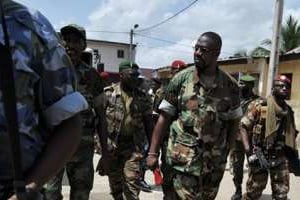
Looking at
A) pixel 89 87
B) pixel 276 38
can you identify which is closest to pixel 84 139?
pixel 89 87

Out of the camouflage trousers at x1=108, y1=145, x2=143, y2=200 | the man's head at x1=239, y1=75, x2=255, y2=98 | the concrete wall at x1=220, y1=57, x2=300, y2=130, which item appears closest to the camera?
the camouflage trousers at x1=108, y1=145, x2=143, y2=200

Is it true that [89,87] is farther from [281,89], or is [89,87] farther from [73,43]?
[281,89]

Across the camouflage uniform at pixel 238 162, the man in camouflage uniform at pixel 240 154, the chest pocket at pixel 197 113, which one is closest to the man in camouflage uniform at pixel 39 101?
the chest pocket at pixel 197 113

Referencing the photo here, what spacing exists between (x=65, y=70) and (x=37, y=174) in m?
0.33

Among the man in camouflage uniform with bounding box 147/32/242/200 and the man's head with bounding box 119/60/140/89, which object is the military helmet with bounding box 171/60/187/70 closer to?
the man's head with bounding box 119/60/140/89

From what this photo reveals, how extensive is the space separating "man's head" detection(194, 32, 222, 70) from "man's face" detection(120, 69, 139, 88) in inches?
76.7

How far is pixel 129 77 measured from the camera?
20.3 ft

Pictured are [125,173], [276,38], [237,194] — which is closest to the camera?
[125,173]

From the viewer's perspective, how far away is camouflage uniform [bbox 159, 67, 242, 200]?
4242mm

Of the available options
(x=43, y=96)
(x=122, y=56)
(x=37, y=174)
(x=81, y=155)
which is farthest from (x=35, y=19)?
(x=122, y=56)

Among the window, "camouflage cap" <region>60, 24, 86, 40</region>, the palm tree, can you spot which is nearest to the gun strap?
"camouflage cap" <region>60, 24, 86, 40</region>

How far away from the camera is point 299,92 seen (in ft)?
51.3

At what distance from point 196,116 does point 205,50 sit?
52cm

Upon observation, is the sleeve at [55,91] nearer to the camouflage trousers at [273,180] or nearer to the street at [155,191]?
the camouflage trousers at [273,180]
